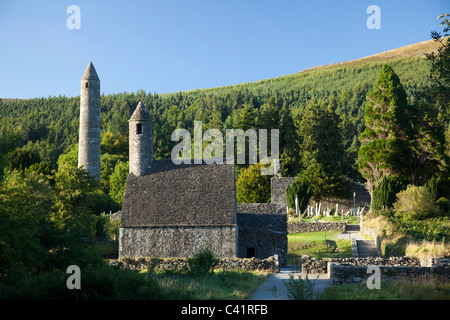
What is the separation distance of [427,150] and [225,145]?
103 feet

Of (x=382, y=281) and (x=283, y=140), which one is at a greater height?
(x=283, y=140)

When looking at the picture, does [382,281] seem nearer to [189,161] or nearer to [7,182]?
[189,161]

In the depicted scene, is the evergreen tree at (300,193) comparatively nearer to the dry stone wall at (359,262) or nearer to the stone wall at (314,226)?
the stone wall at (314,226)

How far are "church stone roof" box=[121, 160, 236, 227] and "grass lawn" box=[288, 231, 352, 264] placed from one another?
6520mm

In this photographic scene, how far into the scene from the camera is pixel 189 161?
113ft

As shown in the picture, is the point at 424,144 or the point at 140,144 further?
the point at 424,144

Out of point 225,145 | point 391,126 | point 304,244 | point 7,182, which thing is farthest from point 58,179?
point 225,145

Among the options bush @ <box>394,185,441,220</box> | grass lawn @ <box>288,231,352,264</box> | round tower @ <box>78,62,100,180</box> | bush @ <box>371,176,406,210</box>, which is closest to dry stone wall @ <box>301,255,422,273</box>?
grass lawn @ <box>288,231,352,264</box>

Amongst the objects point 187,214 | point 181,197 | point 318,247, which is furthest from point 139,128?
point 318,247

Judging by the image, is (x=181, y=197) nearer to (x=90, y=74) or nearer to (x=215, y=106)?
(x=90, y=74)

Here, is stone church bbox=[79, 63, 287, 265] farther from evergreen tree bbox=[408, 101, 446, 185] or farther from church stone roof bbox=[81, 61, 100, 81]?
church stone roof bbox=[81, 61, 100, 81]

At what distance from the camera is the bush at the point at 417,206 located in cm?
3678

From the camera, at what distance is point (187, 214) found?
3000 cm

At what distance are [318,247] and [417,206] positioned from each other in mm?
9143
